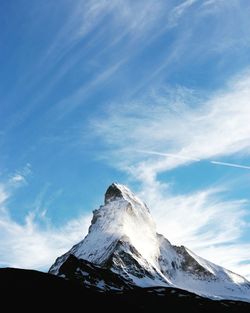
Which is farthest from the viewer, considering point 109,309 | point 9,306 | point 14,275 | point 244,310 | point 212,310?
point 244,310

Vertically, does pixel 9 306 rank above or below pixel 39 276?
below

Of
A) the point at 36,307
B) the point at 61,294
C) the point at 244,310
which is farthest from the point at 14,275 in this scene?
the point at 244,310

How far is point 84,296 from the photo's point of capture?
143 m

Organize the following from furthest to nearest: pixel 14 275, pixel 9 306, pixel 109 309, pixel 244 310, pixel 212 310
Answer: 1. pixel 244 310
2. pixel 212 310
3. pixel 14 275
4. pixel 109 309
5. pixel 9 306

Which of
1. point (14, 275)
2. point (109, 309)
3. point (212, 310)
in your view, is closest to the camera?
point (109, 309)

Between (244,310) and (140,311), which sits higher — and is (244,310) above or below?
above

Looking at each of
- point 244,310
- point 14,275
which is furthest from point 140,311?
point 244,310

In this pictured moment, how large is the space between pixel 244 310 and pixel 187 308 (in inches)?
1221

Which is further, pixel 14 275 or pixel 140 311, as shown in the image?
pixel 14 275

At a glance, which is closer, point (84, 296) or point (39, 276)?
point (84, 296)

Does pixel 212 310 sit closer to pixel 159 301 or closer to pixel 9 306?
pixel 159 301

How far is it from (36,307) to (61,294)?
18500 millimetres

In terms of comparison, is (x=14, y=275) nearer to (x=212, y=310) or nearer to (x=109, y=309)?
(x=109, y=309)

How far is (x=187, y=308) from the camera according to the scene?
585 ft
